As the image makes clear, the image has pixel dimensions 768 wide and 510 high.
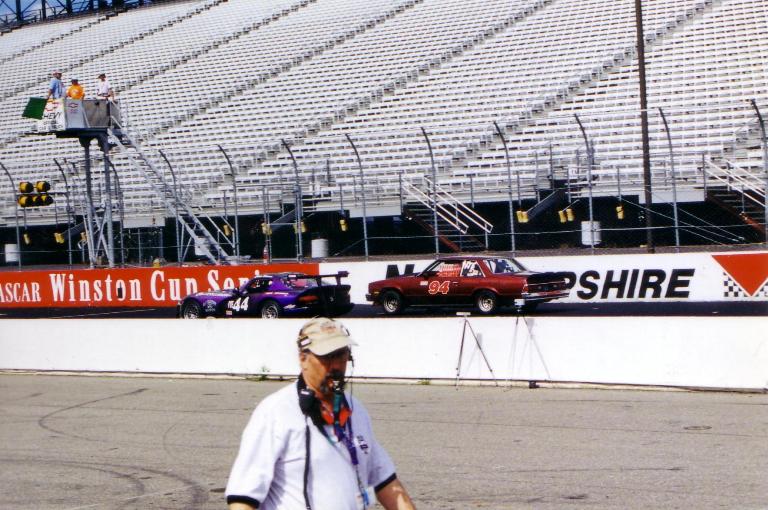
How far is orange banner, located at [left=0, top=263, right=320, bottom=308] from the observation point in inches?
1120

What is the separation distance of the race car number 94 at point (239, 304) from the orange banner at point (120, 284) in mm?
2915

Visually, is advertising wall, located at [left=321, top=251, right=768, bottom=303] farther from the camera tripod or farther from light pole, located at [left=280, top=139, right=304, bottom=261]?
the camera tripod

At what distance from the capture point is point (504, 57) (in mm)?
40562

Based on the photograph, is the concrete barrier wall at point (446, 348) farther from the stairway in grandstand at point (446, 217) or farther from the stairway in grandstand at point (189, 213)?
the stairway in grandstand at point (189, 213)

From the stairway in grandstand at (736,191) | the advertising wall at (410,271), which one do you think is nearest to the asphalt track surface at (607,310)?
the advertising wall at (410,271)

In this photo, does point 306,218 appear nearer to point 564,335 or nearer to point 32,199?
point 32,199

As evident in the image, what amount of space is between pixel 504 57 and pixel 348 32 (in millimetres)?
10764

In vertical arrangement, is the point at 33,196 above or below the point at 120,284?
above

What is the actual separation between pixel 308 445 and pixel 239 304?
21.1m

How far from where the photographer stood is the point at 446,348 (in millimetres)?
14508

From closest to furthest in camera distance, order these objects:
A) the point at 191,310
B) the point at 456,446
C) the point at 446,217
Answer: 1. the point at 456,446
2. the point at 191,310
3. the point at 446,217

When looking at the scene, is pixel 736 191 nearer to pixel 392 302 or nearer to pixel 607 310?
pixel 607 310

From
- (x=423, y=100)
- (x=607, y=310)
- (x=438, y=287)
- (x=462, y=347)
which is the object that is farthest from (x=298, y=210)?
(x=462, y=347)

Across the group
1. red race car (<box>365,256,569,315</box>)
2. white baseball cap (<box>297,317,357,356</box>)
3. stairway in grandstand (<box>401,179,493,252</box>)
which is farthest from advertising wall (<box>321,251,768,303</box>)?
white baseball cap (<box>297,317,357,356</box>)
